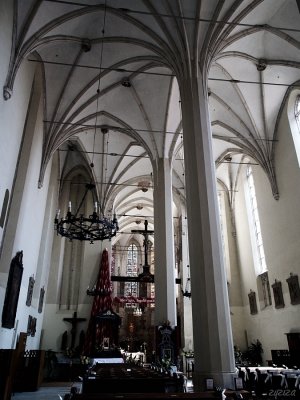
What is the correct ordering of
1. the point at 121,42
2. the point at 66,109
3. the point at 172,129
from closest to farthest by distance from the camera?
the point at 121,42
the point at 66,109
the point at 172,129

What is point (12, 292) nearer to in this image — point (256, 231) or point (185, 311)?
point (185, 311)

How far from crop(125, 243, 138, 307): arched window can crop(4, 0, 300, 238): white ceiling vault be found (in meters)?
18.6

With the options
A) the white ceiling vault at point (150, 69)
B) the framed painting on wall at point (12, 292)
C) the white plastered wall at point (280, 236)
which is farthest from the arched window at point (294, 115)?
the framed painting on wall at point (12, 292)

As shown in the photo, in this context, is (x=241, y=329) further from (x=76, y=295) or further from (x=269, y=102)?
(x=269, y=102)

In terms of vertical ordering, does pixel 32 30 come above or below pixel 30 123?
above

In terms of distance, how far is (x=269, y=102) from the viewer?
15.3 metres

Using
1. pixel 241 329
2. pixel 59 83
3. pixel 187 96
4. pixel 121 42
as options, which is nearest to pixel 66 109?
pixel 59 83

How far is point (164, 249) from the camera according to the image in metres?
15.5

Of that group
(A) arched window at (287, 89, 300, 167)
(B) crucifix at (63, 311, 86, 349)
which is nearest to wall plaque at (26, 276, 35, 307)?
(B) crucifix at (63, 311, 86, 349)

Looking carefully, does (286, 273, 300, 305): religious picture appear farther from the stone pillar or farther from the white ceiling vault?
the stone pillar

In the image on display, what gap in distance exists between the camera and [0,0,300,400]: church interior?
30.1 ft

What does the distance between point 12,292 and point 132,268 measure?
2751 cm

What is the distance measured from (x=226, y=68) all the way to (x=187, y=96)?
186 inches

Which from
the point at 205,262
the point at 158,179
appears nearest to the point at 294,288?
the point at 158,179
